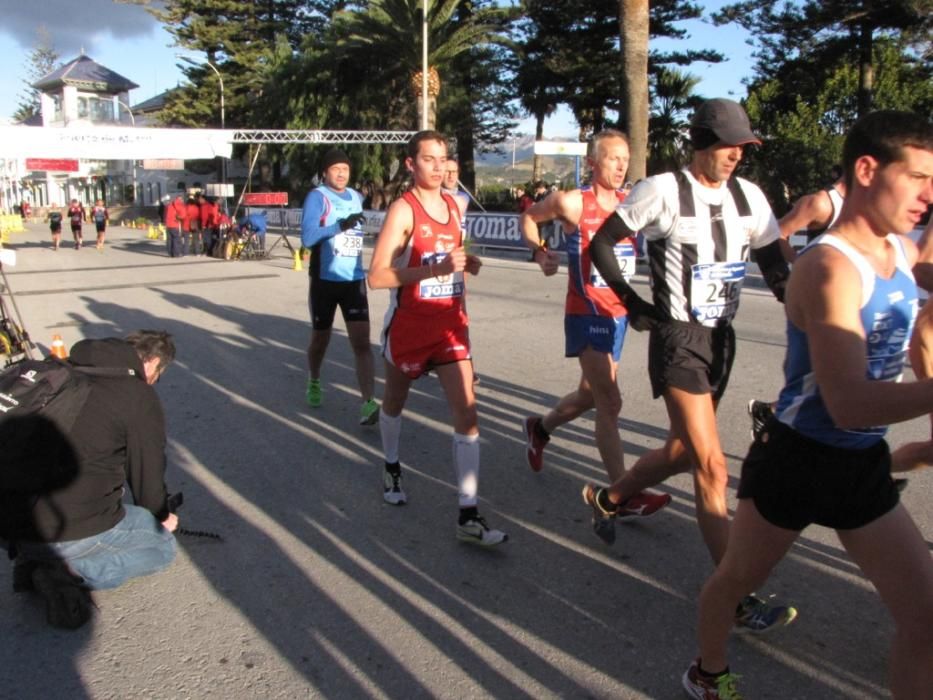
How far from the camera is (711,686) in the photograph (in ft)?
8.21

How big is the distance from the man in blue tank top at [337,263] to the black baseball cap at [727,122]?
3.48 m

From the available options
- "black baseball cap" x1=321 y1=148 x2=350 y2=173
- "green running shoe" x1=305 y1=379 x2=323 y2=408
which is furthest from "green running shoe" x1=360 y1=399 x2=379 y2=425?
"black baseball cap" x1=321 y1=148 x2=350 y2=173

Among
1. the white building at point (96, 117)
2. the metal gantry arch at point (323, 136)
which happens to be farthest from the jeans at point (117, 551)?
the white building at point (96, 117)

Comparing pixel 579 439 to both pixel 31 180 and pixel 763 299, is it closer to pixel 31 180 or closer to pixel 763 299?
pixel 763 299

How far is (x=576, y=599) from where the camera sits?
10.9ft

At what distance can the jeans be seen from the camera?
3.19 metres

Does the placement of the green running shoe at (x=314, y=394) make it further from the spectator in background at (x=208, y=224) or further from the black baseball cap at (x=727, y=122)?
the spectator in background at (x=208, y=224)

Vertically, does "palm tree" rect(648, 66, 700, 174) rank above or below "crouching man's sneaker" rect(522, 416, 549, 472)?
above

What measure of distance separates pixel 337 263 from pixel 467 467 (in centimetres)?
271

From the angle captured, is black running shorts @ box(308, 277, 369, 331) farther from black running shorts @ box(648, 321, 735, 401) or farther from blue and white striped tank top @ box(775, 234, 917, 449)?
blue and white striped tank top @ box(775, 234, 917, 449)

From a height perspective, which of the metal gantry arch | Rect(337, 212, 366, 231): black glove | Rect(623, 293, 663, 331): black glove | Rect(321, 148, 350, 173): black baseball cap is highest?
the metal gantry arch

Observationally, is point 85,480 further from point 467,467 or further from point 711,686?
point 711,686

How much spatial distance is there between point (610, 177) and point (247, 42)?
54003 mm

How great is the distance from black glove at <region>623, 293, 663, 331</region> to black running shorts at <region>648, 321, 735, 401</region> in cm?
3
